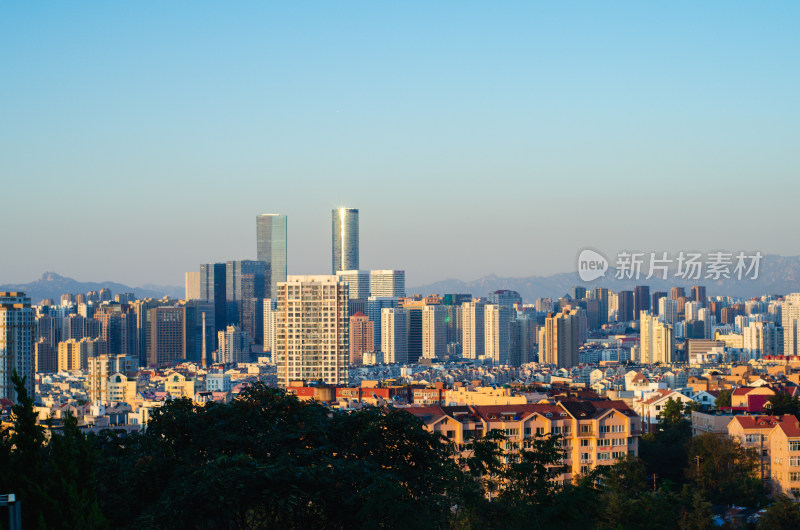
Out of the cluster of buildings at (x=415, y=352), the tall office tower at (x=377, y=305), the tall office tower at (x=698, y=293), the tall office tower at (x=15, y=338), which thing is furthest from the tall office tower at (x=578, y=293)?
the tall office tower at (x=15, y=338)

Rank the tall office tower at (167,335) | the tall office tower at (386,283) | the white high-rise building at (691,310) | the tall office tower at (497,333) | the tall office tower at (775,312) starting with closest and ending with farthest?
the tall office tower at (497,333) < the tall office tower at (167,335) < the tall office tower at (775,312) < the white high-rise building at (691,310) < the tall office tower at (386,283)

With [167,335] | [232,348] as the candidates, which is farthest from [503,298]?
[167,335]

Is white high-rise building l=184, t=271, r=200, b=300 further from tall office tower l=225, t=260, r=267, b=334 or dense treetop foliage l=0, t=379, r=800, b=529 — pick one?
dense treetop foliage l=0, t=379, r=800, b=529

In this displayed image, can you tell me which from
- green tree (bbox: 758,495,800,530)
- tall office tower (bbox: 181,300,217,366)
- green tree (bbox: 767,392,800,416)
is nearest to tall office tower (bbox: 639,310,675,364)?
tall office tower (bbox: 181,300,217,366)

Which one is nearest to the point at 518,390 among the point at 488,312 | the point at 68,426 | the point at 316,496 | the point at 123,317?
the point at 316,496

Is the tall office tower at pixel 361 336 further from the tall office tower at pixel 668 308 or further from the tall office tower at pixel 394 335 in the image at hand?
the tall office tower at pixel 668 308

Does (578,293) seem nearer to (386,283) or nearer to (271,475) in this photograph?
(386,283)
